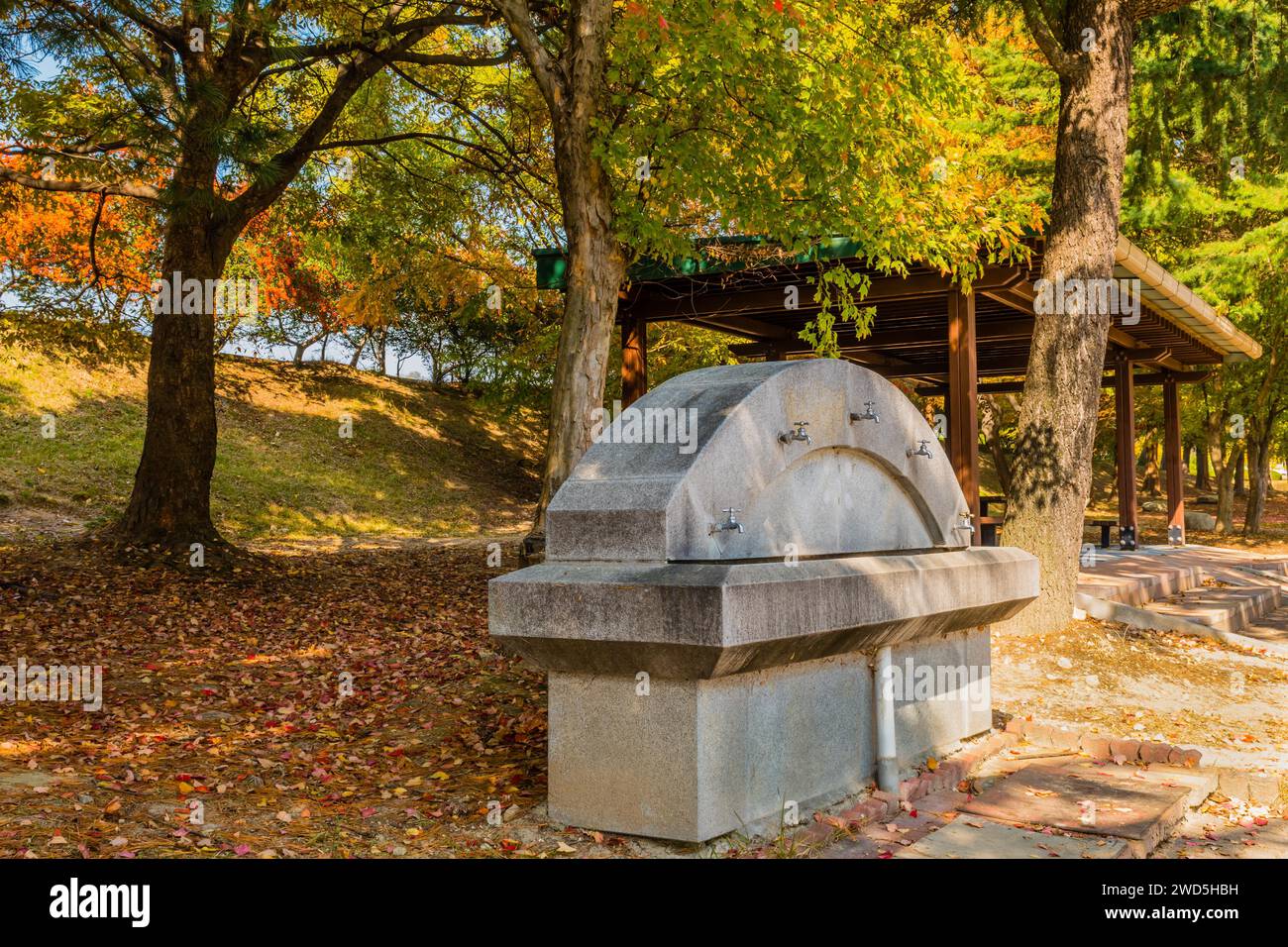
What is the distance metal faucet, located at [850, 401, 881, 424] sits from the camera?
5562 millimetres

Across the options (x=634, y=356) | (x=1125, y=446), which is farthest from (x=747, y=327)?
(x=1125, y=446)

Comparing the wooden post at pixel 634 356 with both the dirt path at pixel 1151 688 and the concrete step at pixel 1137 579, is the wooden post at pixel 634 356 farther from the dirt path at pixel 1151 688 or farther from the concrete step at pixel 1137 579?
the dirt path at pixel 1151 688

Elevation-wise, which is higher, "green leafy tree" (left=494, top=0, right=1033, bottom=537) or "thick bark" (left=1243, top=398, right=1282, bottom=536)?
"green leafy tree" (left=494, top=0, right=1033, bottom=537)

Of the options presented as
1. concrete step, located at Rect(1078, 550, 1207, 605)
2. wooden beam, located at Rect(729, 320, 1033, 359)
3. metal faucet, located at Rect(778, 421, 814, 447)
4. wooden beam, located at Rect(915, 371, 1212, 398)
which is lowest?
concrete step, located at Rect(1078, 550, 1207, 605)

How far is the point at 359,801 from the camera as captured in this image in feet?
16.9

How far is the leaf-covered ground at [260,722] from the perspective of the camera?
4.55m

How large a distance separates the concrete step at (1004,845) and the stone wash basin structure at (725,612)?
21.8 inches

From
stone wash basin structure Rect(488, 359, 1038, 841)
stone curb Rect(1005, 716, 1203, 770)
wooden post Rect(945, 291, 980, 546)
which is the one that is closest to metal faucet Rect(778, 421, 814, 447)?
stone wash basin structure Rect(488, 359, 1038, 841)

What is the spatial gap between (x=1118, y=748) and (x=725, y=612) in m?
3.42

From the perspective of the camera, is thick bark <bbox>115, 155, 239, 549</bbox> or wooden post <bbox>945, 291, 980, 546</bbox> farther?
wooden post <bbox>945, 291, 980, 546</bbox>

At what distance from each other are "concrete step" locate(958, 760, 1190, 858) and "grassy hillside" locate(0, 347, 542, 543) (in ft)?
46.3

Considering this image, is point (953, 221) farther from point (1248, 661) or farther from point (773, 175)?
point (1248, 661)

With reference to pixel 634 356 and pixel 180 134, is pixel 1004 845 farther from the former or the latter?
pixel 634 356

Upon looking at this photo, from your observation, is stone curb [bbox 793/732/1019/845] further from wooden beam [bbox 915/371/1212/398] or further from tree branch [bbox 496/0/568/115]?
wooden beam [bbox 915/371/1212/398]
